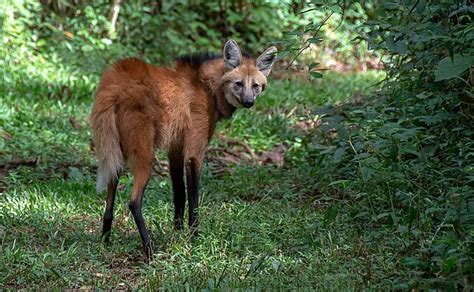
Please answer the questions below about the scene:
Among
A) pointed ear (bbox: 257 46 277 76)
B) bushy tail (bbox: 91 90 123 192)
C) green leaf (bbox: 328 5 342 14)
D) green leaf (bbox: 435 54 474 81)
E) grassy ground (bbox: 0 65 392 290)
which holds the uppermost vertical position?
green leaf (bbox: 328 5 342 14)

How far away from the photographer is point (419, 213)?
3998mm

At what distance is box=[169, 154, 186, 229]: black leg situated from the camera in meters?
5.15

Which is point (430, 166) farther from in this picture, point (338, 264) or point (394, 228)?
point (338, 264)

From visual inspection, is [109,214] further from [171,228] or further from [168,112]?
[168,112]

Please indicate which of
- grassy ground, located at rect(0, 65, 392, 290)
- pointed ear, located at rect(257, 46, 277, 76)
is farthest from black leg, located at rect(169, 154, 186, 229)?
pointed ear, located at rect(257, 46, 277, 76)

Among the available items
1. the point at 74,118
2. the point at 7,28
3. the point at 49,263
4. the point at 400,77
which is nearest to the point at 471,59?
the point at 400,77

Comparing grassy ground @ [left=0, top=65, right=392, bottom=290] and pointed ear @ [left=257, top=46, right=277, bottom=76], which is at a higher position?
pointed ear @ [left=257, top=46, right=277, bottom=76]

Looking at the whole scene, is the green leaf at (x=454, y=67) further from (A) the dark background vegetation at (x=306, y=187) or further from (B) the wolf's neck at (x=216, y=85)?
(B) the wolf's neck at (x=216, y=85)

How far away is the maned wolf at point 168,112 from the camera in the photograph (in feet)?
15.0

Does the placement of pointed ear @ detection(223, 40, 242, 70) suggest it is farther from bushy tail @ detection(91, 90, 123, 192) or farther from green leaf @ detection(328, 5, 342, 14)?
green leaf @ detection(328, 5, 342, 14)

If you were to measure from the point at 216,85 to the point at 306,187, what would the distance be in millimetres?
1184

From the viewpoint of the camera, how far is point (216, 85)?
206 inches

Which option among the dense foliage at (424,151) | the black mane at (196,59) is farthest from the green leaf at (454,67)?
the black mane at (196,59)

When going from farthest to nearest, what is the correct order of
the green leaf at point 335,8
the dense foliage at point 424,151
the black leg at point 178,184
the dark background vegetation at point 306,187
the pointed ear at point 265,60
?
the pointed ear at point 265,60
the black leg at point 178,184
the green leaf at point 335,8
the dark background vegetation at point 306,187
the dense foliage at point 424,151
